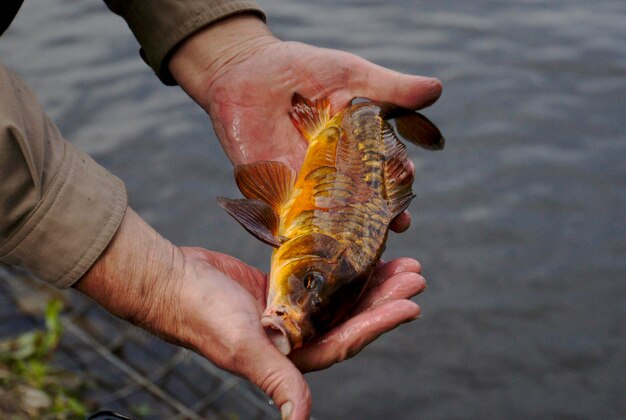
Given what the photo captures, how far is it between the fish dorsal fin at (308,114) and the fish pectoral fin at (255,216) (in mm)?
877

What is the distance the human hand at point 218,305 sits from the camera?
9.89ft

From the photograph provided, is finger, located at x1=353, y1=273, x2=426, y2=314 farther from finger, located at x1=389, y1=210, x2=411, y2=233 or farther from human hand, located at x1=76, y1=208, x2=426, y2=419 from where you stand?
finger, located at x1=389, y1=210, x2=411, y2=233

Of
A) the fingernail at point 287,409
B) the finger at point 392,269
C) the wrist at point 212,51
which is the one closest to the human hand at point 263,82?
the wrist at point 212,51

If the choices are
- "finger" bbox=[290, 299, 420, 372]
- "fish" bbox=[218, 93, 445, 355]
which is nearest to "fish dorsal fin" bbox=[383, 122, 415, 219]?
"fish" bbox=[218, 93, 445, 355]

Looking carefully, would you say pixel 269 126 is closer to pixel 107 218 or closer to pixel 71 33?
pixel 107 218

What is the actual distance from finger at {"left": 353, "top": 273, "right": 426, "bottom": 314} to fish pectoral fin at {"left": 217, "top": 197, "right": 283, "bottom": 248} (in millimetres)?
438

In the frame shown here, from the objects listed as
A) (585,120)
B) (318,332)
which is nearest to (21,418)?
(318,332)

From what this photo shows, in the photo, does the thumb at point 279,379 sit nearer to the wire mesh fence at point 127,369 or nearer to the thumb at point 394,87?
the thumb at point 394,87

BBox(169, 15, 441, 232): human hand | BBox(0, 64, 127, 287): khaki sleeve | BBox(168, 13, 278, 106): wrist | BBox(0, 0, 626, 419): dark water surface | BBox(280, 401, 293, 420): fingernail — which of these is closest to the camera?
BBox(280, 401, 293, 420): fingernail

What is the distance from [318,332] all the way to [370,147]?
1179mm

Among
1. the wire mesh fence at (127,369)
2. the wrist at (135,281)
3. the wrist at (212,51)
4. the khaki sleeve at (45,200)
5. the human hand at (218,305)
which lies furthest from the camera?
the wire mesh fence at (127,369)

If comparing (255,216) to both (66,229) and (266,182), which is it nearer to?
(266,182)

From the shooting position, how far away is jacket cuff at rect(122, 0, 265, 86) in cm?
457

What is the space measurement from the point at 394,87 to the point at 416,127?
25cm
